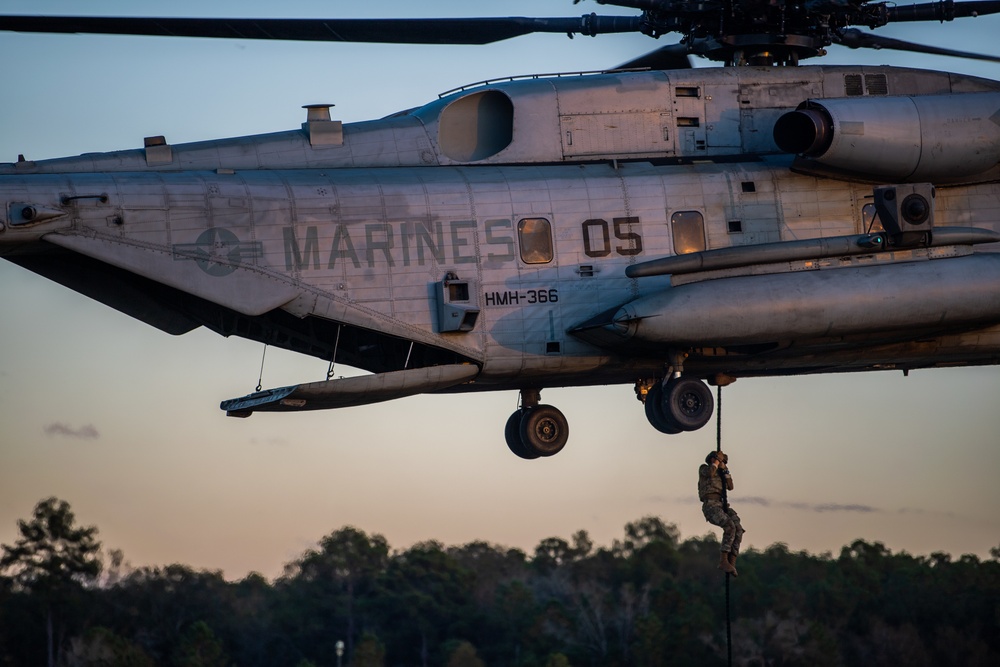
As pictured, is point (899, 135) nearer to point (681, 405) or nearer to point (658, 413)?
point (681, 405)

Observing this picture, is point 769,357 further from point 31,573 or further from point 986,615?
point 986,615

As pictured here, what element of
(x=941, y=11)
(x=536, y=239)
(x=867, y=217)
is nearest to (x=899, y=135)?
(x=867, y=217)

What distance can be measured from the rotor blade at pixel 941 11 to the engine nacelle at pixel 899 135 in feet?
3.03

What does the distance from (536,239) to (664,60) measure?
3.96 m

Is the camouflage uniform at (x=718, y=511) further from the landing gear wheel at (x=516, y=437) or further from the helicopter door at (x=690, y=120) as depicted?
the helicopter door at (x=690, y=120)

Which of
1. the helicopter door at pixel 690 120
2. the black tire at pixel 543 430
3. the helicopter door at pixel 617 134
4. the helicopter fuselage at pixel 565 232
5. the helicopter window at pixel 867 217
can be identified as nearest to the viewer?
the helicopter fuselage at pixel 565 232

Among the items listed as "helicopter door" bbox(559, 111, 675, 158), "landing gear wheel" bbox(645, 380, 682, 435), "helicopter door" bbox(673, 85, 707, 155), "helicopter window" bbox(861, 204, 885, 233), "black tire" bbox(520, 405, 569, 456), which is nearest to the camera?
"landing gear wheel" bbox(645, 380, 682, 435)

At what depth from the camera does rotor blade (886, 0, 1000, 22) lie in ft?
65.5

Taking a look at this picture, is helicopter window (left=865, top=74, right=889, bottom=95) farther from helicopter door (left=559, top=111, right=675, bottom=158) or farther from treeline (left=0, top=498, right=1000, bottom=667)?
treeline (left=0, top=498, right=1000, bottom=667)

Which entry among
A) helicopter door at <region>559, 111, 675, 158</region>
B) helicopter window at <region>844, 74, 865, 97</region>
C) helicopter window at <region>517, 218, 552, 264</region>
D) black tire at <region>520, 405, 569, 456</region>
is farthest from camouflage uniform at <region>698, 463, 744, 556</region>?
helicopter window at <region>844, 74, 865, 97</region>

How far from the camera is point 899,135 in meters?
19.5

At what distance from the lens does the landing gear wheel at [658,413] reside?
62.4 ft

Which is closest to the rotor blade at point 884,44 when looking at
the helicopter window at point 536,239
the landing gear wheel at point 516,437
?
the helicopter window at point 536,239

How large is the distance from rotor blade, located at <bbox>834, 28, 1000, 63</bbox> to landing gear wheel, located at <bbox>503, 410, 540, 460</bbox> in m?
5.73
